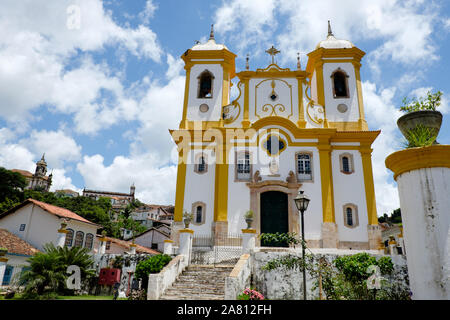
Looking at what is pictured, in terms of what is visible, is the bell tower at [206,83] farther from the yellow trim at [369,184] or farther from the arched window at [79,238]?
the arched window at [79,238]

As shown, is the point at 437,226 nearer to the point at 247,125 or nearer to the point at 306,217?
the point at 306,217

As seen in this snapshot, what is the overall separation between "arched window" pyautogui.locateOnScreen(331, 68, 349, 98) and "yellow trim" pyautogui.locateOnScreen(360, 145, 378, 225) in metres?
3.83

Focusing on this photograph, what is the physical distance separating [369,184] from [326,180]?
2.30 meters

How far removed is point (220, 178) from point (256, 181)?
1.86 meters

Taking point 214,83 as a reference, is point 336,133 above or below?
below

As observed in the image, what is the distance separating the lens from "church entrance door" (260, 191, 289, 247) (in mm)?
17578

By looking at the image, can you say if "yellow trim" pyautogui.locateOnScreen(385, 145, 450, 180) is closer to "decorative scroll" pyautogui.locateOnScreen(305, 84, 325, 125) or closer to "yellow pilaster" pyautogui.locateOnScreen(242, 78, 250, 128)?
"yellow pilaster" pyautogui.locateOnScreen(242, 78, 250, 128)

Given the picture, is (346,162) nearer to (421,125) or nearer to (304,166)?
(304,166)

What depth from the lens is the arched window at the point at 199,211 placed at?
58.6ft

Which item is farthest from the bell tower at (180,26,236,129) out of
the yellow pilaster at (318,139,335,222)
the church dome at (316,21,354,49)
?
the yellow pilaster at (318,139,335,222)

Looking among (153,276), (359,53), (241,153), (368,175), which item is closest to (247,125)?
(241,153)

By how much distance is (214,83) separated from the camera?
20.9 metres

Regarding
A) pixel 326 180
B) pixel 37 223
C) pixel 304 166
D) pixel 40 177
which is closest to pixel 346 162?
pixel 326 180
